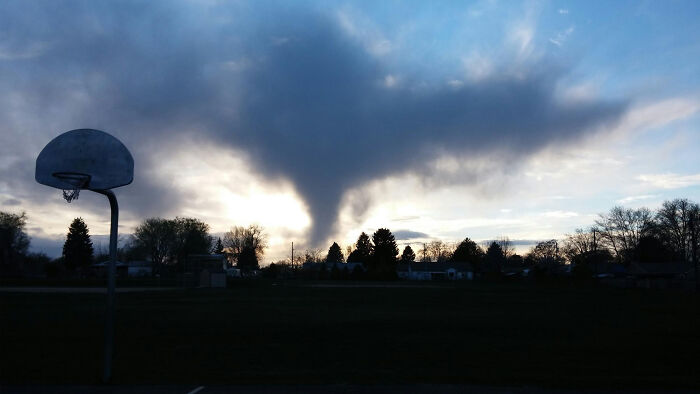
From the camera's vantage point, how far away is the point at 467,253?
494 feet

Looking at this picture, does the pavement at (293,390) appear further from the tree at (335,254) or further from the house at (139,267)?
the tree at (335,254)

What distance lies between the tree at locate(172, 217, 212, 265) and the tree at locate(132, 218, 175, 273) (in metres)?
1.05

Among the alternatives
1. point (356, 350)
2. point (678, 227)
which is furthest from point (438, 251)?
point (356, 350)

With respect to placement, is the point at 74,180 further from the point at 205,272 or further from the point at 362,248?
the point at 362,248

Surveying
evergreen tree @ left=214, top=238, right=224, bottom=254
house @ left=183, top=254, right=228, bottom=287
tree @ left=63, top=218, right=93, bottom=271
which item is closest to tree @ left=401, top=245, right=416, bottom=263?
evergreen tree @ left=214, top=238, right=224, bottom=254

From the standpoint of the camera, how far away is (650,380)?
31.0ft

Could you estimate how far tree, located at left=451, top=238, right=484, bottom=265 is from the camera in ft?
492

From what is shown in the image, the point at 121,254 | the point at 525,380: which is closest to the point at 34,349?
the point at 525,380

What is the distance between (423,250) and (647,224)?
90493mm

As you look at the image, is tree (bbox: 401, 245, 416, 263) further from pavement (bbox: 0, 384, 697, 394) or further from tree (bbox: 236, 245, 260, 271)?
pavement (bbox: 0, 384, 697, 394)

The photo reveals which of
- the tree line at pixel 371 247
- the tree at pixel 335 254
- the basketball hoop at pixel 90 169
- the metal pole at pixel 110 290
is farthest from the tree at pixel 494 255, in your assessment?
the basketball hoop at pixel 90 169

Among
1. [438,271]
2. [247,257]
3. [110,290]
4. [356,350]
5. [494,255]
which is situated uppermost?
[247,257]

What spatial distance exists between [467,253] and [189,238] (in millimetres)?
73182

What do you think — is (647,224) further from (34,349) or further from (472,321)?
(34,349)
